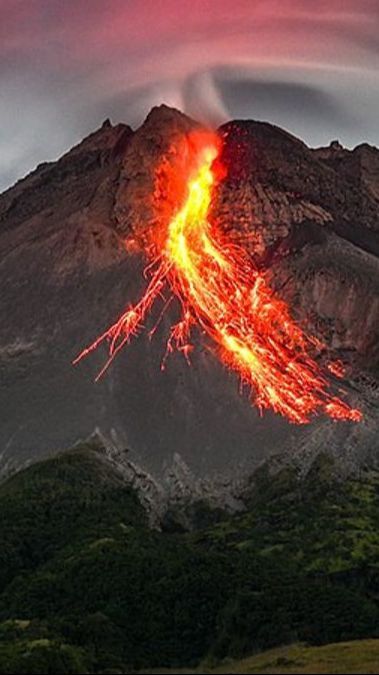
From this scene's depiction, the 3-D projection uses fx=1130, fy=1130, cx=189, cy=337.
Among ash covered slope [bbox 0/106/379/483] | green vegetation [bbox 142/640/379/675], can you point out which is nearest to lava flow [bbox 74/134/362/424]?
ash covered slope [bbox 0/106/379/483]

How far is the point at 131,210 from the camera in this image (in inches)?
5482

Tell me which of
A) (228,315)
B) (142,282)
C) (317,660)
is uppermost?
(142,282)

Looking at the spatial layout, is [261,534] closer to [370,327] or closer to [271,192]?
[370,327]

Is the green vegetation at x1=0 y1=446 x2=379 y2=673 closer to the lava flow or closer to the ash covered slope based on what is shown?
the ash covered slope

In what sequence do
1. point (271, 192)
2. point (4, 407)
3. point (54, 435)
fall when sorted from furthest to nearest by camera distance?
point (271, 192)
point (4, 407)
point (54, 435)

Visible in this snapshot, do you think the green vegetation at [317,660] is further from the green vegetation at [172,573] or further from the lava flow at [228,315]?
the lava flow at [228,315]

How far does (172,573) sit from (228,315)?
65237 millimetres

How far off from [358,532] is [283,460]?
17.6m

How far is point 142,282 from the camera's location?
129 metres

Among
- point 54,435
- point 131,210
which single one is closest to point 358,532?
point 54,435

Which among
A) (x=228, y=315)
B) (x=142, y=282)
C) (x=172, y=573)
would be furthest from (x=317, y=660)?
(x=142, y=282)

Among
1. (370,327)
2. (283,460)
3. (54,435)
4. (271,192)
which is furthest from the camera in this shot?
(271,192)

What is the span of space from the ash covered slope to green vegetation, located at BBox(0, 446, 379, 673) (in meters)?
8.75

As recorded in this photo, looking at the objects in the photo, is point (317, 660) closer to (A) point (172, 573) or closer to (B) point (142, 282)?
(A) point (172, 573)
